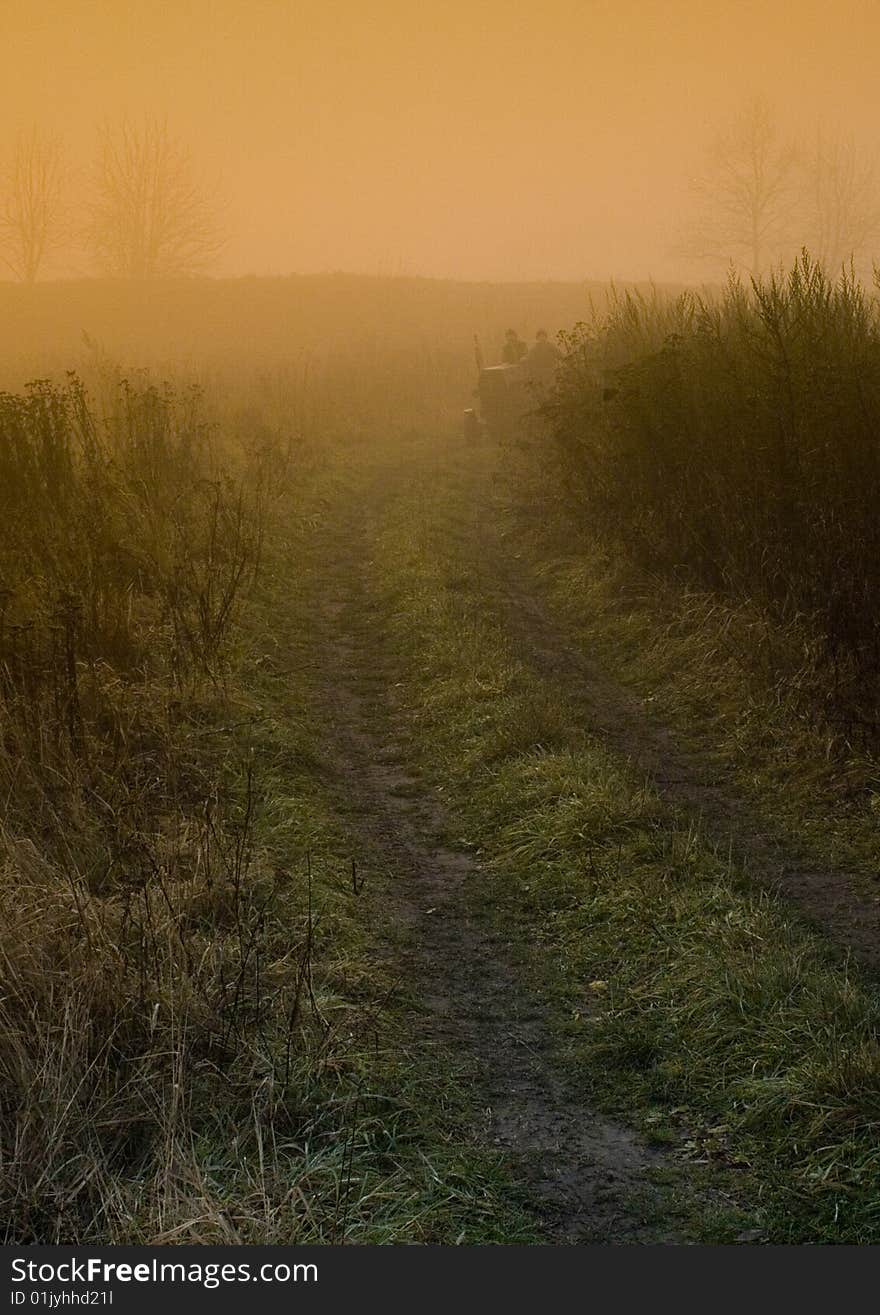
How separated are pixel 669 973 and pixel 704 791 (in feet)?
6.95

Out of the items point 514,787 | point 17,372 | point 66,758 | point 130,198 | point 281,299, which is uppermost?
point 130,198

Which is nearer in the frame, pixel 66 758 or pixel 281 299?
pixel 66 758

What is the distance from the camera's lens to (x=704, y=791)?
21.3ft

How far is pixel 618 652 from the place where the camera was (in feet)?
29.5

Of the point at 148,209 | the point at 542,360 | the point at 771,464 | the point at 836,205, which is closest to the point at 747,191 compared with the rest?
the point at 836,205

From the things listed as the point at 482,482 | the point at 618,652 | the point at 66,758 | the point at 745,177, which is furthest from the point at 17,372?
the point at 745,177

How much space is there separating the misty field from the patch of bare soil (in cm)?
3

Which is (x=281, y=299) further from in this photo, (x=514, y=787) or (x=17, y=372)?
(x=514, y=787)

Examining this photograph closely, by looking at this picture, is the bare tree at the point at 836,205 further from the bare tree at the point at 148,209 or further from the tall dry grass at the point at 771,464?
the tall dry grass at the point at 771,464

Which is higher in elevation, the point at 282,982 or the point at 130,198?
the point at 130,198

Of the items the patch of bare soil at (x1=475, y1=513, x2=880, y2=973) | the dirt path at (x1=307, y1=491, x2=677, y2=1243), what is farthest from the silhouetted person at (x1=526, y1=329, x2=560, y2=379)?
the dirt path at (x1=307, y1=491, x2=677, y2=1243)

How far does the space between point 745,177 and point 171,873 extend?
46382 mm

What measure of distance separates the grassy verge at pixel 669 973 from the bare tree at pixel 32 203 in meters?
43.8

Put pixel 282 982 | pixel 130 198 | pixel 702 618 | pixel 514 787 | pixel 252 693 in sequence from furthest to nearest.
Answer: pixel 130 198 → pixel 702 618 → pixel 252 693 → pixel 514 787 → pixel 282 982
